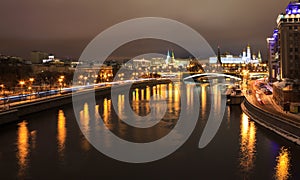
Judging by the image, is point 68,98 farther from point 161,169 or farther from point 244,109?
point 161,169

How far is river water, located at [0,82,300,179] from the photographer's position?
539cm

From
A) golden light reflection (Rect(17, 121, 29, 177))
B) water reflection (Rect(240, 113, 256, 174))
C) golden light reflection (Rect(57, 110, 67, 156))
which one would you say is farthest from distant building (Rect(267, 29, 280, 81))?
golden light reflection (Rect(17, 121, 29, 177))

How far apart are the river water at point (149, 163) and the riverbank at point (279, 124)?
182 mm

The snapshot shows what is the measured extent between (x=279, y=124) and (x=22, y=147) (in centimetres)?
596

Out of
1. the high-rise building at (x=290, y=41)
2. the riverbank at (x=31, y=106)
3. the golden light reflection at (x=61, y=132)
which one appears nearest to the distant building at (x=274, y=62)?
the high-rise building at (x=290, y=41)

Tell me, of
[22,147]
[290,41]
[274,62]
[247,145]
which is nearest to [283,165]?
[247,145]

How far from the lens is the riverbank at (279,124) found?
23.3ft

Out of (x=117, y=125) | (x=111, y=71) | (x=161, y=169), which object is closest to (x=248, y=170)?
(x=161, y=169)

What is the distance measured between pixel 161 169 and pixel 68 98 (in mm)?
11093

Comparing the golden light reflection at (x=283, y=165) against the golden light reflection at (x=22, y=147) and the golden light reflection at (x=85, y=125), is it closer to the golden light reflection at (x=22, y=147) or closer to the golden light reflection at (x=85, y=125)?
the golden light reflection at (x=85, y=125)

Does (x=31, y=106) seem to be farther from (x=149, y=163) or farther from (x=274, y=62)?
(x=274, y=62)

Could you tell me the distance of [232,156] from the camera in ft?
20.6

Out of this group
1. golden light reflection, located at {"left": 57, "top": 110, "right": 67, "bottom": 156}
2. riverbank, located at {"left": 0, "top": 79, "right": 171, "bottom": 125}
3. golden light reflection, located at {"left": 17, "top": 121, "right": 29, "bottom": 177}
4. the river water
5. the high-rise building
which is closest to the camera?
the river water

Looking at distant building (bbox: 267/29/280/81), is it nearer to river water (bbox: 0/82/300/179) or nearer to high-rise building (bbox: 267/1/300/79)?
high-rise building (bbox: 267/1/300/79)
